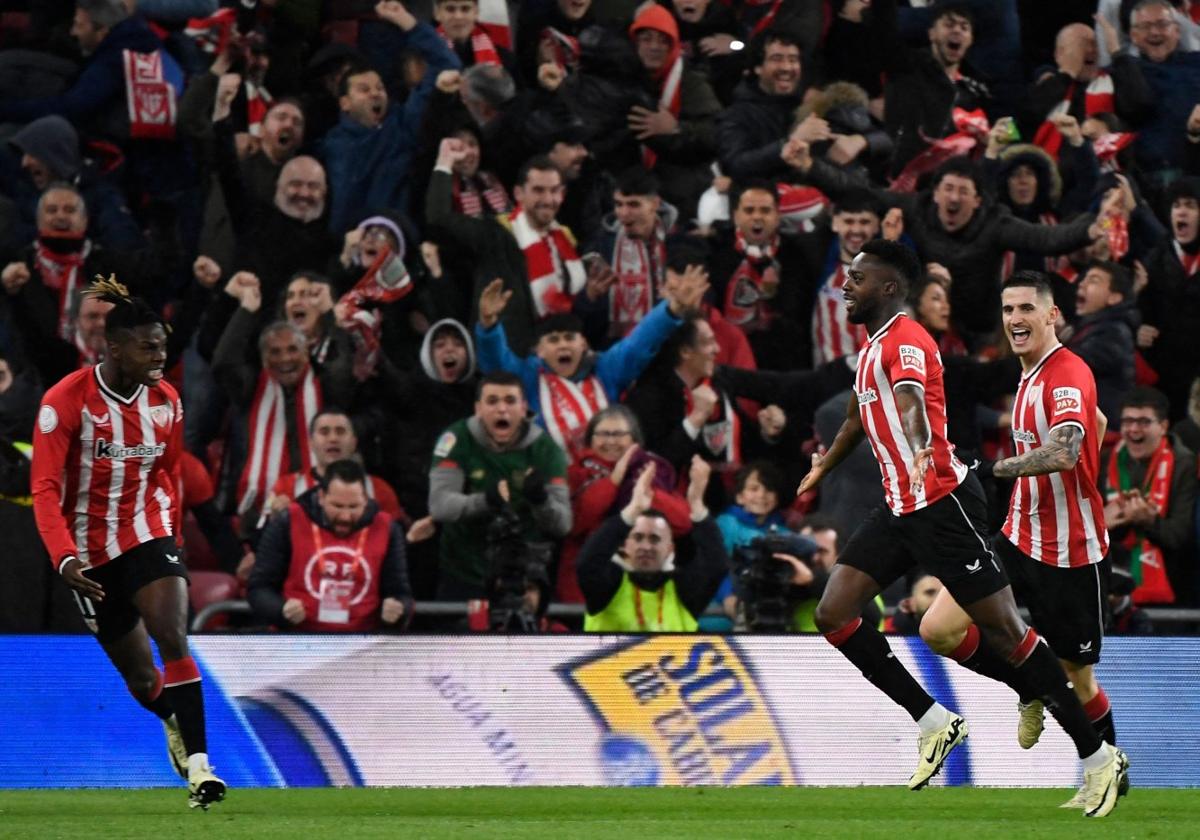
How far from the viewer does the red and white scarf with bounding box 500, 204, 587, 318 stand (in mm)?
12633

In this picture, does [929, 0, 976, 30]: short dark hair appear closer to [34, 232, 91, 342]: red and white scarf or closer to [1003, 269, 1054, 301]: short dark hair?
[1003, 269, 1054, 301]: short dark hair

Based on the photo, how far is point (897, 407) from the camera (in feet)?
26.7

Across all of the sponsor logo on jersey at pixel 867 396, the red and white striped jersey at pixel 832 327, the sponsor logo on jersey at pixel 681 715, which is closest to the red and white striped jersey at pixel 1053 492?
the sponsor logo on jersey at pixel 867 396

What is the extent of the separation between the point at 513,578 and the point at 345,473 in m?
1.06

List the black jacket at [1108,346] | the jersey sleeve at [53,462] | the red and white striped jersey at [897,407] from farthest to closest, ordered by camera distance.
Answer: the black jacket at [1108,346]
the jersey sleeve at [53,462]
the red and white striped jersey at [897,407]

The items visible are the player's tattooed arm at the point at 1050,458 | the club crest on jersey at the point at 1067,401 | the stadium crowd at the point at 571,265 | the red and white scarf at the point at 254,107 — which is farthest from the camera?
the red and white scarf at the point at 254,107

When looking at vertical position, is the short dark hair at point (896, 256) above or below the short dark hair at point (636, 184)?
below

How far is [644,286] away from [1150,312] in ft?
10.7

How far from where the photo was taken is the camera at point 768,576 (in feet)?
34.2

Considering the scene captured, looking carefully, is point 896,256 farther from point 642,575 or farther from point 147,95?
point 147,95

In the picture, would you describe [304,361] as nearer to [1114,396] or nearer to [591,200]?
[591,200]

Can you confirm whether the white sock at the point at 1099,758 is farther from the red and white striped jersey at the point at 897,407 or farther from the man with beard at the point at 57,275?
the man with beard at the point at 57,275

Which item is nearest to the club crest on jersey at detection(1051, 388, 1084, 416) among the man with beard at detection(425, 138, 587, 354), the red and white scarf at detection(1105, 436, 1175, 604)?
the red and white scarf at detection(1105, 436, 1175, 604)

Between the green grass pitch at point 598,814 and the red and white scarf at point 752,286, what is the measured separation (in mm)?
3895
